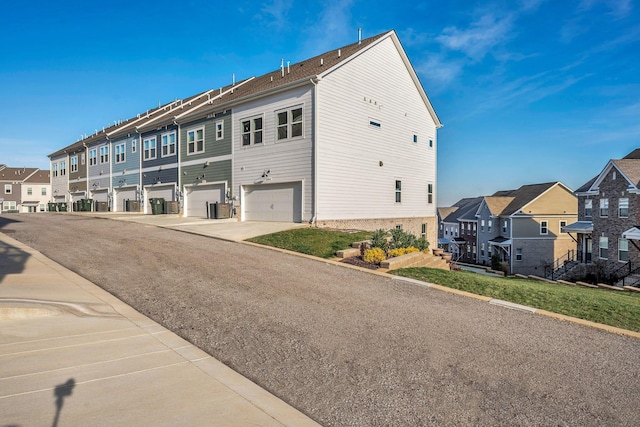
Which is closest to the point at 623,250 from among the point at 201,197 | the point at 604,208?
the point at 604,208

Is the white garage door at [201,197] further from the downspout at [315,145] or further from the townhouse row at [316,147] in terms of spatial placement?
the downspout at [315,145]

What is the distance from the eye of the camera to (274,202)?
19.8m

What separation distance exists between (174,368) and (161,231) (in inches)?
530

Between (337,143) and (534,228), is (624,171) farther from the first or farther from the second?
(337,143)

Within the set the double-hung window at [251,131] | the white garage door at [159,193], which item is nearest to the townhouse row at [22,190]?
the white garage door at [159,193]

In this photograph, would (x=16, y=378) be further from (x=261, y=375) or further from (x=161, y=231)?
(x=161, y=231)

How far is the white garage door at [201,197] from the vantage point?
23.0m

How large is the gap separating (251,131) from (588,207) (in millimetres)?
30597

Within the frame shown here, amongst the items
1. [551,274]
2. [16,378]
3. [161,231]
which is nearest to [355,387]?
[16,378]

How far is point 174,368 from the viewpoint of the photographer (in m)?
4.36

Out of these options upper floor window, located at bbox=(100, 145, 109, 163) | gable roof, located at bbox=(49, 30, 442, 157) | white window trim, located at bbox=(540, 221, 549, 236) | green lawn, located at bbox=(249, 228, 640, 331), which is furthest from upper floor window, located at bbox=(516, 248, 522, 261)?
upper floor window, located at bbox=(100, 145, 109, 163)

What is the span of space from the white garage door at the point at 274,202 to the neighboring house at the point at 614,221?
76.8 ft

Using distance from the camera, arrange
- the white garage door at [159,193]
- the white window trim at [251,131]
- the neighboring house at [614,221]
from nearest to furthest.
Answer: the white window trim at [251,131]
the white garage door at [159,193]
the neighboring house at [614,221]

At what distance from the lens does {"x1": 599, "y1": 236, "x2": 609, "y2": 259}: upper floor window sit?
99.3 feet
